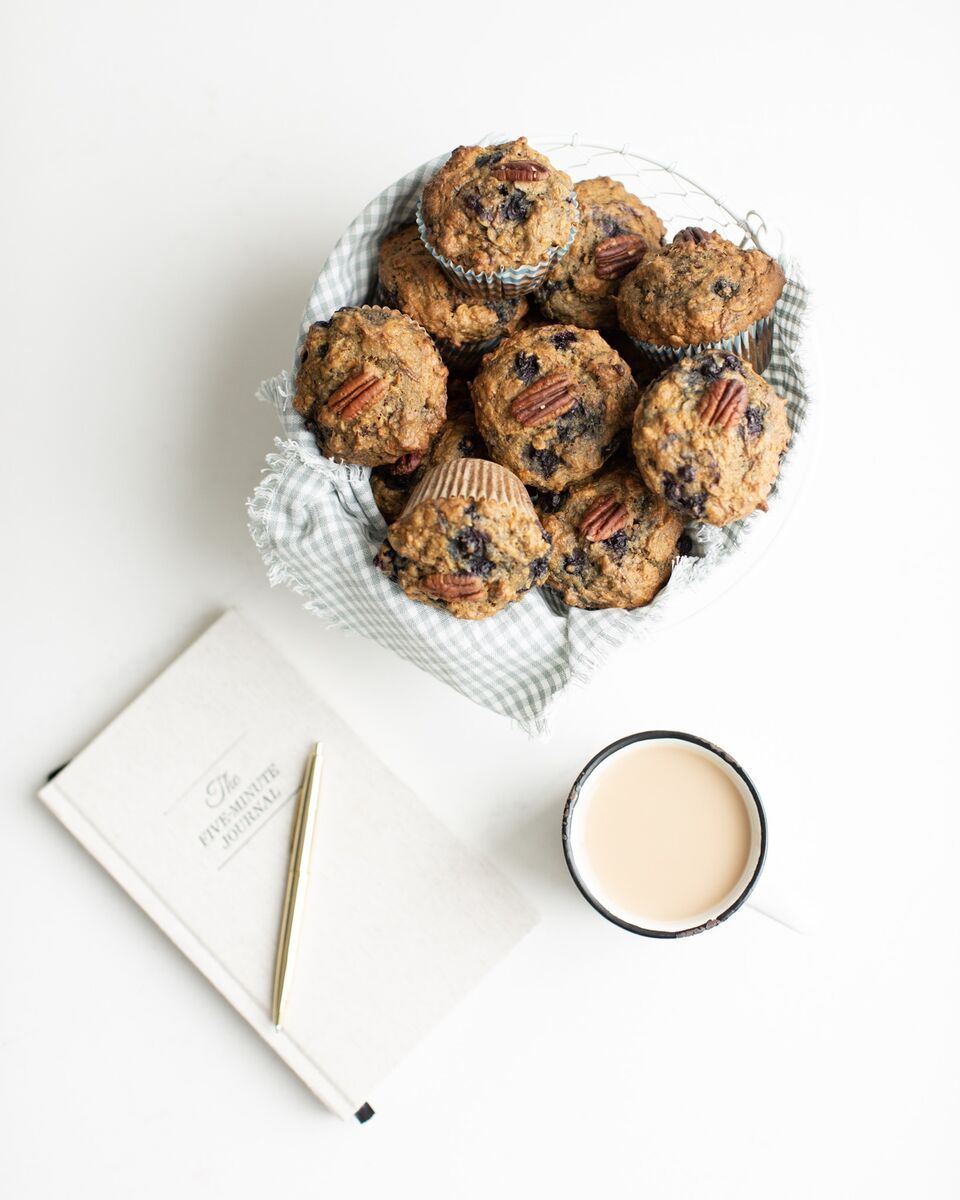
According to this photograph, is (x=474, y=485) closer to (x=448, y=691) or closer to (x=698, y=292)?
(x=698, y=292)

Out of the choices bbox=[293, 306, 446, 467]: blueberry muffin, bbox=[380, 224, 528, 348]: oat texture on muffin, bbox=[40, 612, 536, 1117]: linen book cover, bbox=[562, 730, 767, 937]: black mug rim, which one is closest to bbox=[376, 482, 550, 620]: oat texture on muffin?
bbox=[293, 306, 446, 467]: blueberry muffin

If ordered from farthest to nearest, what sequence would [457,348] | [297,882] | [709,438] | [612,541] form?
1. [297,882]
2. [457,348]
3. [612,541]
4. [709,438]

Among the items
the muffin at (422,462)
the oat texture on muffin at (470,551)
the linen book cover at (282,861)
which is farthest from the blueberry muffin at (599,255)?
the linen book cover at (282,861)

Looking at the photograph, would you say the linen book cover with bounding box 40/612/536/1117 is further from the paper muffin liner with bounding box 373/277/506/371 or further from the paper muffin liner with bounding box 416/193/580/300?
the paper muffin liner with bounding box 416/193/580/300

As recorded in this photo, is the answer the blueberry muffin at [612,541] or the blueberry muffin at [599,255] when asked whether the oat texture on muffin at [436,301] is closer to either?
the blueberry muffin at [599,255]

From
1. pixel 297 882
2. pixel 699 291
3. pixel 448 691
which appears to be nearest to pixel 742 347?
pixel 699 291

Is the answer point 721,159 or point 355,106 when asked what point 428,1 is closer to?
point 355,106
